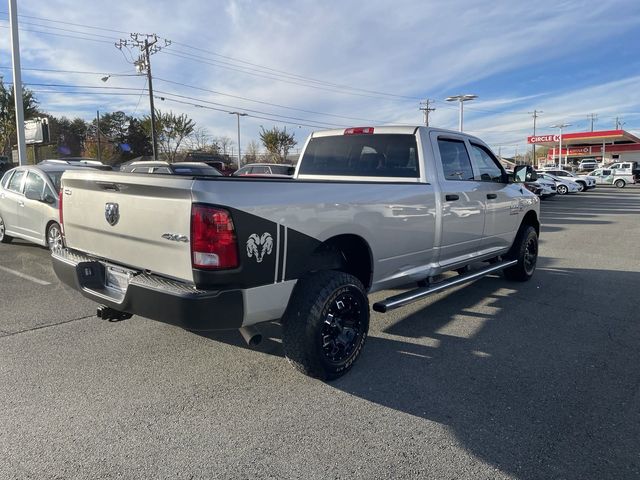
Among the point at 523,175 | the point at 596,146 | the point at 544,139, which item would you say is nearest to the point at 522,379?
the point at 523,175

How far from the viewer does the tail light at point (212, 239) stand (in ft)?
9.43

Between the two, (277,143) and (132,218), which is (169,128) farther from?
(132,218)

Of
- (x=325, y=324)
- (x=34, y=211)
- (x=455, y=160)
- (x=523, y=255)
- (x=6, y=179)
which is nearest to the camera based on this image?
(x=325, y=324)

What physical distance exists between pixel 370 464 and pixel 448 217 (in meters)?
2.90

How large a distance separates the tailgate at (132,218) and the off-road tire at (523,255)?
4.94 metres

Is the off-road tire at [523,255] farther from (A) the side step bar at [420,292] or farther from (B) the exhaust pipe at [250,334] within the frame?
(B) the exhaust pipe at [250,334]

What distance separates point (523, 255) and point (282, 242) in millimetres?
4531

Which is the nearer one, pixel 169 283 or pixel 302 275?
pixel 169 283

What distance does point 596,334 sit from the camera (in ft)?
15.3

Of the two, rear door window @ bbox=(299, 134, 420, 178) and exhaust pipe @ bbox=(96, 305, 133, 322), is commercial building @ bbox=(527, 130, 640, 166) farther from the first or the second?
exhaust pipe @ bbox=(96, 305, 133, 322)

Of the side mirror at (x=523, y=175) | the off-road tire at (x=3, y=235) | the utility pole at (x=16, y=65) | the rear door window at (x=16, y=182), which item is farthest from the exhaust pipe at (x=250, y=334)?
the utility pole at (x=16, y=65)

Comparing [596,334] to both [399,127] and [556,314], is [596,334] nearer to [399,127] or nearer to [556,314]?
[556,314]

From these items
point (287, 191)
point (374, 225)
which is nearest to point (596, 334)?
point (374, 225)

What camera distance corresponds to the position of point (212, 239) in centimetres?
289
